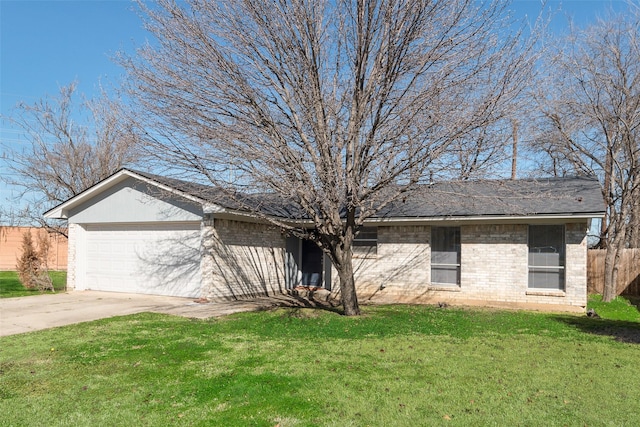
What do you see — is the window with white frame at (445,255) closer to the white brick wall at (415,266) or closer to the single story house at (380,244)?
the single story house at (380,244)

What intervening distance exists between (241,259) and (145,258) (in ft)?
9.97

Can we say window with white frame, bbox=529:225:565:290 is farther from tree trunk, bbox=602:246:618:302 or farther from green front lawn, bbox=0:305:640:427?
tree trunk, bbox=602:246:618:302

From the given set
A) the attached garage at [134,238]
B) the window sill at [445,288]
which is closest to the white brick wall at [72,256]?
the attached garage at [134,238]

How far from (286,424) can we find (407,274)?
1098 cm

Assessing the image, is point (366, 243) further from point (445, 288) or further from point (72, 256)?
point (72, 256)

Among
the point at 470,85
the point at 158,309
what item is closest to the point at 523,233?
the point at 470,85

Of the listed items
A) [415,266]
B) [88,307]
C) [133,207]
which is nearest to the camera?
[88,307]

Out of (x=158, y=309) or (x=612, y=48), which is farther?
(x=612, y=48)

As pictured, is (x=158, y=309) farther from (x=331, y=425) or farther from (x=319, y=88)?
(x=331, y=425)

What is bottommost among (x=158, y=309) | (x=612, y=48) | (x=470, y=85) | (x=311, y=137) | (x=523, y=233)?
(x=158, y=309)

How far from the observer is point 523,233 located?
45.8 ft

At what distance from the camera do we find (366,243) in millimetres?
16109

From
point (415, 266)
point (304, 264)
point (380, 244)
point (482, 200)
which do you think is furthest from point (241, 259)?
point (482, 200)

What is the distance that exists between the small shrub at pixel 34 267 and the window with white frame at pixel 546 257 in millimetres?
15832
